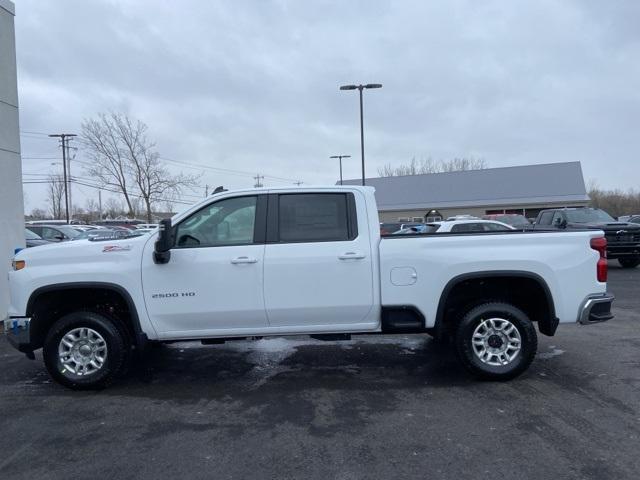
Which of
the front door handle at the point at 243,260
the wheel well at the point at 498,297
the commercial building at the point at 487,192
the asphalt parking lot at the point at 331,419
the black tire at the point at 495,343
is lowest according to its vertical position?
the asphalt parking lot at the point at 331,419

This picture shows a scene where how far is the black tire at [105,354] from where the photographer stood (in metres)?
5.50

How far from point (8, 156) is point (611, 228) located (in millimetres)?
14707

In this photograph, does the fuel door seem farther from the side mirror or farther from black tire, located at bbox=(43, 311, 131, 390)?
black tire, located at bbox=(43, 311, 131, 390)

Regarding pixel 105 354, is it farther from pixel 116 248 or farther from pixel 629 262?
pixel 629 262

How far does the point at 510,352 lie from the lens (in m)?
5.61

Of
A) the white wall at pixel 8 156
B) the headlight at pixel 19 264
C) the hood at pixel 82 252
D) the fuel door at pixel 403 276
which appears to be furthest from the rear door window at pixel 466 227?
the headlight at pixel 19 264

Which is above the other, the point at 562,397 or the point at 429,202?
the point at 429,202

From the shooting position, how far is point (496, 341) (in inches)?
220

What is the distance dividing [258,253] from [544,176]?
163 feet

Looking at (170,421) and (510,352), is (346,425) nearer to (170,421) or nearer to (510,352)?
(170,421)

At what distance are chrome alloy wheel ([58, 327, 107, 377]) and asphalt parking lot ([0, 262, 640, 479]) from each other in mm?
268

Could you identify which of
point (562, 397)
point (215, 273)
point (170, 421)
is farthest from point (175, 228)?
point (562, 397)

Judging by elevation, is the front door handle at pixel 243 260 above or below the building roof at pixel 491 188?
below

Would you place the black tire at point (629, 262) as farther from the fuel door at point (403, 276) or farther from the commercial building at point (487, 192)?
the commercial building at point (487, 192)
